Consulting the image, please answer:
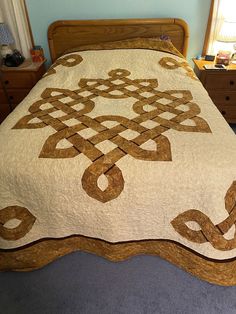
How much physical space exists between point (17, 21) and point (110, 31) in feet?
3.01

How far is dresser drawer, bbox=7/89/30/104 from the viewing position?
2.51 m

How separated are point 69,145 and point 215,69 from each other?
1.68 metres

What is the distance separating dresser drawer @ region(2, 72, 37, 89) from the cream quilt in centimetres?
106

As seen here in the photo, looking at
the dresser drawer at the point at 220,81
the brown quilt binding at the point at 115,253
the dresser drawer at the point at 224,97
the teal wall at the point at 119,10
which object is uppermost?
the teal wall at the point at 119,10

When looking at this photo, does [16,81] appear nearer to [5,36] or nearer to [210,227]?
[5,36]

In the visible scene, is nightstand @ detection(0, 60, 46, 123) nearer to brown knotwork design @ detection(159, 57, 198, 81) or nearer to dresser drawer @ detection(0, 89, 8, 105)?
dresser drawer @ detection(0, 89, 8, 105)

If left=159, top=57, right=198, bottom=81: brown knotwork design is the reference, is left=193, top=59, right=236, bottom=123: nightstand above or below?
below

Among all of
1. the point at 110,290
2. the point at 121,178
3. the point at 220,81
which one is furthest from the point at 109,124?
the point at 220,81

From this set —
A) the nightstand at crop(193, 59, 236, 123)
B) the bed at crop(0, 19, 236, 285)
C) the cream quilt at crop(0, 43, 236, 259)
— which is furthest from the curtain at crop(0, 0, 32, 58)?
the nightstand at crop(193, 59, 236, 123)

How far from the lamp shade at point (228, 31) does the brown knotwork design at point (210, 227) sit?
1.74 metres

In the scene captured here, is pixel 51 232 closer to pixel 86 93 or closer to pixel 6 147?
pixel 6 147

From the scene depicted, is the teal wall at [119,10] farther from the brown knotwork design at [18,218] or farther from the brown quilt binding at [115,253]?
the brown quilt binding at [115,253]

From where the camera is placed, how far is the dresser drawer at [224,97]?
2363 millimetres

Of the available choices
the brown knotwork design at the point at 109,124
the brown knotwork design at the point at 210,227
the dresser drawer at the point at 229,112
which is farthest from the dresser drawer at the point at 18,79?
the brown knotwork design at the point at 210,227
